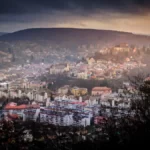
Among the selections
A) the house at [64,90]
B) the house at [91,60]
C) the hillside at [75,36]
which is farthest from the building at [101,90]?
the hillside at [75,36]

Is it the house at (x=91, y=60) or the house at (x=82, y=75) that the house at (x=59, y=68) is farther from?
the house at (x=91, y=60)

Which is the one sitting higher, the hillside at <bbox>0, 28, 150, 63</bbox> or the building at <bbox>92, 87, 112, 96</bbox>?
the hillside at <bbox>0, 28, 150, 63</bbox>

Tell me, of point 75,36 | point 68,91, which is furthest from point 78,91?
point 75,36

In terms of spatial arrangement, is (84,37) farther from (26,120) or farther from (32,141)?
(32,141)

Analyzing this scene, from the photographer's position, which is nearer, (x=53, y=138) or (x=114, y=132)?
(x=114, y=132)

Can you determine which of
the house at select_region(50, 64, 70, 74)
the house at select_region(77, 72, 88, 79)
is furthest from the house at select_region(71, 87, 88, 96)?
the house at select_region(50, 64, 70, 74)

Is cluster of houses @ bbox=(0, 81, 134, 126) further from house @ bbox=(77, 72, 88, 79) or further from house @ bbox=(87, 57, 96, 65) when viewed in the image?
house @ bbox=(87, 57, 96, 65)

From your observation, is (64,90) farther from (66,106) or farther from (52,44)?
(52,44)

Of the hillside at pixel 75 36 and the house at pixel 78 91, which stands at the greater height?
the hillside at pixel 75 36

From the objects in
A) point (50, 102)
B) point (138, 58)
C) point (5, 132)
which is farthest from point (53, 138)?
point (138, 58)
